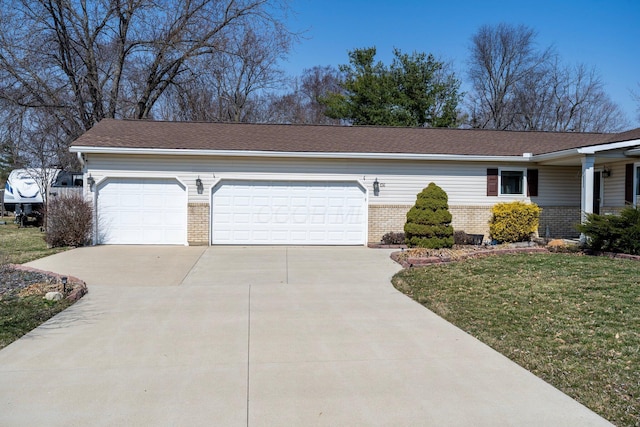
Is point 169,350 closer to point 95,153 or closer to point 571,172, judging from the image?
→ point 95,153

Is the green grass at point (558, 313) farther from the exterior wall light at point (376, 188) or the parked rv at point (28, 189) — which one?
the parked rv at point (28, 189)

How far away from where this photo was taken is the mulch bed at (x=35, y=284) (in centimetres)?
823

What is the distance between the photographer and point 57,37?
2322cm

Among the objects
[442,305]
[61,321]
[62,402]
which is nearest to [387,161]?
[442,305]

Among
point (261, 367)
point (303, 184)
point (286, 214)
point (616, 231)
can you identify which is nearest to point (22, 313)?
point (261, 367)

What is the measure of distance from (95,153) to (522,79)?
3457 cm

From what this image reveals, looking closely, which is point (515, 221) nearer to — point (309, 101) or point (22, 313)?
point (22, 313)

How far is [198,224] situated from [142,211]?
5.85 feet

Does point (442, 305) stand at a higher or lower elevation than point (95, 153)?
lower

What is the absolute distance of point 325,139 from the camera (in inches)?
Answer: 698

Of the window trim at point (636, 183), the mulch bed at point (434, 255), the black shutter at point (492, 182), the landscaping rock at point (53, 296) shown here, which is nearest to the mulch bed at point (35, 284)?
the landscaping rock at point (53, 296)

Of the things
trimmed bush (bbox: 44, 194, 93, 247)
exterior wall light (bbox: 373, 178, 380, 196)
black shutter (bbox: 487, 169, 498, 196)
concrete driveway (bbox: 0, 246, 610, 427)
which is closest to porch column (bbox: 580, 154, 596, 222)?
black shutter (bbox: 487, 169, 498, 196)

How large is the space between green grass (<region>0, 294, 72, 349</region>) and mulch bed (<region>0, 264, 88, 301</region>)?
246 millimetres

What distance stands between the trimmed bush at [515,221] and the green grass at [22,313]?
12.8 metres
